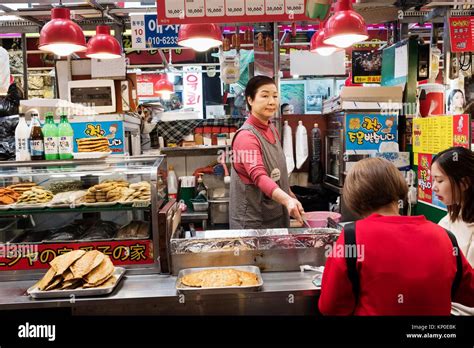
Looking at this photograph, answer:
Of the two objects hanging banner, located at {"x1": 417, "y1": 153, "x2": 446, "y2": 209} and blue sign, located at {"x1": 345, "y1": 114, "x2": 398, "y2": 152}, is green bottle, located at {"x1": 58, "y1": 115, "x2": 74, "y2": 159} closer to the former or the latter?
blue sign, located at {"x1": 345, "y1": 114, "x2": 398, "y2": 152}

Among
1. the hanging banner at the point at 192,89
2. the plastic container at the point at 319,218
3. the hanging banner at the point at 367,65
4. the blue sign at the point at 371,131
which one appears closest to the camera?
the plastic container at the point at 319,218

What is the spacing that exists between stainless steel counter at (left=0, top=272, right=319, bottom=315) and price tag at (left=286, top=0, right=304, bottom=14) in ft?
7.35

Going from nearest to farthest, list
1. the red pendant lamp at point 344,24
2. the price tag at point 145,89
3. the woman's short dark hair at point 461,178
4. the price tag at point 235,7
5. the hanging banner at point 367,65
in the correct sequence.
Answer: the woman's short dark hair at point 461,178
the price tag at point 235,7
the red pendant lamp at point 344,24
the hanging banner at point 367,65
the price tag at point 145,89

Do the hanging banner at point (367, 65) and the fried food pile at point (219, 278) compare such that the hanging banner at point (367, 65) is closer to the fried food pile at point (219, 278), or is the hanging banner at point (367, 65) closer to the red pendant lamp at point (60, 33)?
the red pendant lamp at point (60, 33)

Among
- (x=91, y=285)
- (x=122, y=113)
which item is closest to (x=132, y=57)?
(x=122, y=113)

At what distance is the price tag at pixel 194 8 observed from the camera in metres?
3.33

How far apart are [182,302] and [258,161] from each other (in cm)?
117

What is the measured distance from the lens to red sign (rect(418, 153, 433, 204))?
443 cm

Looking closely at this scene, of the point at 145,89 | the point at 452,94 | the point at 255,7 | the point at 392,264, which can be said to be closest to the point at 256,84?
the point at 255,7

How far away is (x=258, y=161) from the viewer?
2.92 metres

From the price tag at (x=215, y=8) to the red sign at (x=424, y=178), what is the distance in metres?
2.64

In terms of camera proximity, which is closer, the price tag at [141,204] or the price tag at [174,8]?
the price tag at [141,204]

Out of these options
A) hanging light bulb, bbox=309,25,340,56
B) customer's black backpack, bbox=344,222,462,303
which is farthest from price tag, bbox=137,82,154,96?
customer's black backpack, bbox=344,222,462,303

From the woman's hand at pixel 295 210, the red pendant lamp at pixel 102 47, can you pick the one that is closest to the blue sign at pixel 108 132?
the red pendant lamp at pixel 102 47
